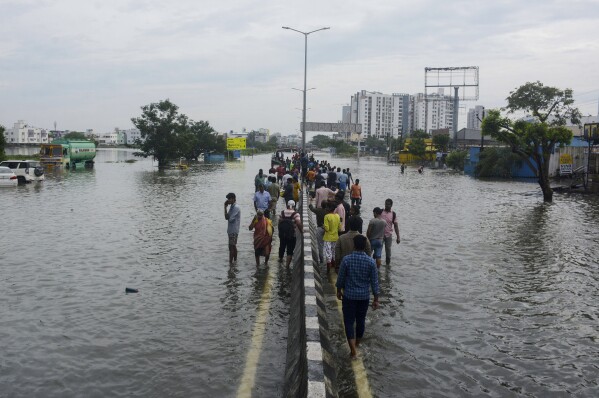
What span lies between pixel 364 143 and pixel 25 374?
196600 mm

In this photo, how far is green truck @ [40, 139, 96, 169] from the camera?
53406mm

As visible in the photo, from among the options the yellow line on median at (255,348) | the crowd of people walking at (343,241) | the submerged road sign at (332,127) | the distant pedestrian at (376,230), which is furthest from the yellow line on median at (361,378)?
the submerged road sign at (332,127)

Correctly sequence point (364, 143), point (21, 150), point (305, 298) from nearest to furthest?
point (305, 298), point (21, 150), point (364, 143)

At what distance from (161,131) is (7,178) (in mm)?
29815

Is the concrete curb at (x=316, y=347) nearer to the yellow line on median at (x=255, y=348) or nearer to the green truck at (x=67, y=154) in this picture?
the yellow line on median at (x=255, y=348)

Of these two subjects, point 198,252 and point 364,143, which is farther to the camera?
point 364,143

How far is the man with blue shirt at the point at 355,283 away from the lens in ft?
22.2

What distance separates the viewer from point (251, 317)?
8531mm

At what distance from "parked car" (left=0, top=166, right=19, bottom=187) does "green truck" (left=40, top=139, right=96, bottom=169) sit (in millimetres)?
22765

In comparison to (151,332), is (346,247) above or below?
above

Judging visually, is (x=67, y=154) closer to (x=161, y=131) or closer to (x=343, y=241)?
(x=161, y=131)

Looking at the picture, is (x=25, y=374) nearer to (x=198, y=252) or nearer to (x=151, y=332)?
(x=151, y=332)

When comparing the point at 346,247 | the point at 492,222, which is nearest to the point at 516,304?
the point at 346,247

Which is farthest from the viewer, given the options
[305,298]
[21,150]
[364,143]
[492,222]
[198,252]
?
[364,143]
